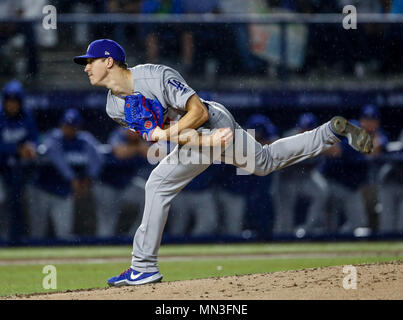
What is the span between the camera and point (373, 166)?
10992 mm

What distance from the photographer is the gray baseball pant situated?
21.1 ft

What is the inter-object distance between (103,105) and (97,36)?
36.9 inches

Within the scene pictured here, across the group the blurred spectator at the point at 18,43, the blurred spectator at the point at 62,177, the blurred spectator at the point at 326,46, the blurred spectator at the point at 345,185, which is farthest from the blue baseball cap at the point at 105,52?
the blurred spectator at the point at 326,46

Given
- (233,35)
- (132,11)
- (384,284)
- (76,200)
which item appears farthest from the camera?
(132,11)

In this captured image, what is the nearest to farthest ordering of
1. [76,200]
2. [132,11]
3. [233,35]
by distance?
[76,200] → [233,35] → [132,11]

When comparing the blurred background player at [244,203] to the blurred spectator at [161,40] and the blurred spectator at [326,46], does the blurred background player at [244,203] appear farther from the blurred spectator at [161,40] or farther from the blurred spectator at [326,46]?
the blurred spectator at [326,46]

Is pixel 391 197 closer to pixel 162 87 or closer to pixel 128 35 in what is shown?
pixel 128 35

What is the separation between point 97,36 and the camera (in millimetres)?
11969

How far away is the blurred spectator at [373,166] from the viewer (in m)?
10.8

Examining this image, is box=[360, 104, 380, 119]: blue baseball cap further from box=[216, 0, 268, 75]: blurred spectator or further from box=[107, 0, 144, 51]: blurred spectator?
box=[107, 0, 144, 51]: blurred spectator

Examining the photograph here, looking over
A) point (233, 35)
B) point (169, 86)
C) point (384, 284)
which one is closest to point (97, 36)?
point (233, 35)

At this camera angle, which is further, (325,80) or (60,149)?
(325,80)

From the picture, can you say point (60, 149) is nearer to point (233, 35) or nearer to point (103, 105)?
point (103, 105)

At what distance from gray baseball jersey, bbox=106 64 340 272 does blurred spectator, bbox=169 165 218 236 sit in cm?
395
